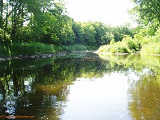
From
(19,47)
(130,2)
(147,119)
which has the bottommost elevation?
(147,119)

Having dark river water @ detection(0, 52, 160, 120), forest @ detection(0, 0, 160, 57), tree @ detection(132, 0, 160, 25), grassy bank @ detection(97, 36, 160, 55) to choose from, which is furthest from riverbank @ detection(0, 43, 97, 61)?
grassy bank @ detection(97, 36, 160, 55)

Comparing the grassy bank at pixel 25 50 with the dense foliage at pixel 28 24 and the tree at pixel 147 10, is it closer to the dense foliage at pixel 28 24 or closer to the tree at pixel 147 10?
the dense foliage at pixel 28 24

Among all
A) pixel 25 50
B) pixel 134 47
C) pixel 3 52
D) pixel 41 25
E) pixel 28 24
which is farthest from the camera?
pixel 134 47

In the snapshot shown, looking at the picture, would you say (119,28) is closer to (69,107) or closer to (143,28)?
(143,28)

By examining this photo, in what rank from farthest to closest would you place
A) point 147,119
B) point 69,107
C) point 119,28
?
point 119,28, point 69,107, point 147,119

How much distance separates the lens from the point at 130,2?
116 ft

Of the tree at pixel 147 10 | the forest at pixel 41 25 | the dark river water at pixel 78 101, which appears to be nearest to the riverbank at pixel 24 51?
the forest at pixel 41 25

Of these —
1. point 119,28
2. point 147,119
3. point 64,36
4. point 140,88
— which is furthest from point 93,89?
point 119,28

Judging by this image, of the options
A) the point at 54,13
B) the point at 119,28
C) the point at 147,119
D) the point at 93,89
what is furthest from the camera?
the point at 119,28

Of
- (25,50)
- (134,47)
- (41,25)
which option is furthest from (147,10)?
(134,47)

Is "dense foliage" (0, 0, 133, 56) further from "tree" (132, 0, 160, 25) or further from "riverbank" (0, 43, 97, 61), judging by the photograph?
"tree" (132, 0, 160, 25)

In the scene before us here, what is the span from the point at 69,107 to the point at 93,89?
429 cm

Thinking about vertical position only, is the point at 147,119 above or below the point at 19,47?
below

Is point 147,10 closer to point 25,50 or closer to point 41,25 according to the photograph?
point 25,50
